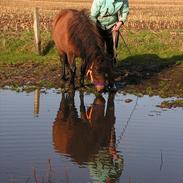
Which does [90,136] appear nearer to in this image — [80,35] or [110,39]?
[80,35]

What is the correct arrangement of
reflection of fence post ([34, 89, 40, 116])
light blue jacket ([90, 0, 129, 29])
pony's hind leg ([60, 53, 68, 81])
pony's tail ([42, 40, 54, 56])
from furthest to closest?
pony's tail ([42, 40, 54, 56]), pony's hind leg ([60, 53, 68, 81]), light blue jacket ([90, 0, 129, 29]), reflection of fence post ([34, 89, 40, 116])

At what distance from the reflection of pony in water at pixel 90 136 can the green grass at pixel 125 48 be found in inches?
237

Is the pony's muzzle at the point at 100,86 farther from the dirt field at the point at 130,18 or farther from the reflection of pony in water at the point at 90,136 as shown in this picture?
the dirt field at the point at 130,18

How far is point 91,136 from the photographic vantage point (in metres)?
8.71

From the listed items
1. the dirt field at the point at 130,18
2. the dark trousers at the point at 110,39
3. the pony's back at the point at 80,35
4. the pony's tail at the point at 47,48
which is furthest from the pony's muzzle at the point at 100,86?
the dirt field at the point at 130,18

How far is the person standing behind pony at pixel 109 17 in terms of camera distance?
1301cm

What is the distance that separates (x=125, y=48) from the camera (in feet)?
59.8

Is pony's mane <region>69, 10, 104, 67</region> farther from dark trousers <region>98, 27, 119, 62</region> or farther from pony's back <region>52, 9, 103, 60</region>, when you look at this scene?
dark trousers <region>98, 27, 119, 62</region>

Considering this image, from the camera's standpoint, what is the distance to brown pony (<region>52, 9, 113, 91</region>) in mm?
11758

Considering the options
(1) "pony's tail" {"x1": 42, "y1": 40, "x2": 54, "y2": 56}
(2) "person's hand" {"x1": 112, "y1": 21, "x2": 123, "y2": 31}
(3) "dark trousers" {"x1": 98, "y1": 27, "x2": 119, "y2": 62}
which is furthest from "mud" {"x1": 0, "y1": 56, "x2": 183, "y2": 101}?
(1) "pony's tail" {"x1": 42, "y1": 40, "x2": 54, "y2": 56}

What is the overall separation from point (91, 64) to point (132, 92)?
1270 mm

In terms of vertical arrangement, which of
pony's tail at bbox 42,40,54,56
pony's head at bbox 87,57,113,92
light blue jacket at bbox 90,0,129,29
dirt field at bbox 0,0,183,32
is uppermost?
light blue jacket at bbox 90,0,129,29

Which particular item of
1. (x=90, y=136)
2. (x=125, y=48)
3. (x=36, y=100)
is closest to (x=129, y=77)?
(x=36, y=100)

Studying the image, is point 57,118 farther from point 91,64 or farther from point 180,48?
point 180,48
